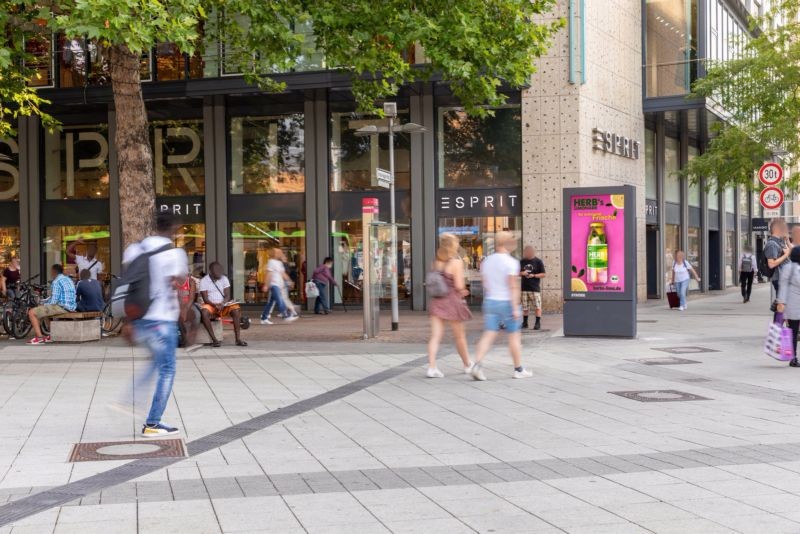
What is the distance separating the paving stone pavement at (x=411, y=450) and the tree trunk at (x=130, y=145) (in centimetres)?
433

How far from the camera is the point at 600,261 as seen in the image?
15.2m

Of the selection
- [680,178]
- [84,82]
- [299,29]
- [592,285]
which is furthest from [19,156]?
[680,178]

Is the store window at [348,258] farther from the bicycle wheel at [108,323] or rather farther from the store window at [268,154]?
the bicycle wheel at [108,323]

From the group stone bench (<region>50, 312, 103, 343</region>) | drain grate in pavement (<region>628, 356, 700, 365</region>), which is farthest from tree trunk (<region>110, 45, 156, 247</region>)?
drain grate in pavement (<region>628, 356, 700, 365</region>)

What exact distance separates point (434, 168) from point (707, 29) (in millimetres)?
10880

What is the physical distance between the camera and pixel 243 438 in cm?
720

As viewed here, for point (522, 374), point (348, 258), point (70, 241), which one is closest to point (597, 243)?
point (522, 374)

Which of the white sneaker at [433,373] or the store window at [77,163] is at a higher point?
the store window at [77,163]

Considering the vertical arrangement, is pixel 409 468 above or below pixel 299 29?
below

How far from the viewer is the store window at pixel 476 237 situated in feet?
78.0

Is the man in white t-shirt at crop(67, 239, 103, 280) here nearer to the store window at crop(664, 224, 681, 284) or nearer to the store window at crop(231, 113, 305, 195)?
the store window at crop(231, 113, 305, 195)

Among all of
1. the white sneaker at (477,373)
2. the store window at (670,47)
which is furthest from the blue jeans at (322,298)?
the white sneaker at (477,373)

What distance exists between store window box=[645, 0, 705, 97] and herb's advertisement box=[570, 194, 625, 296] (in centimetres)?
1355

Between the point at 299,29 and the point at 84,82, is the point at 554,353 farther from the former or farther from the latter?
the point at 84,82
